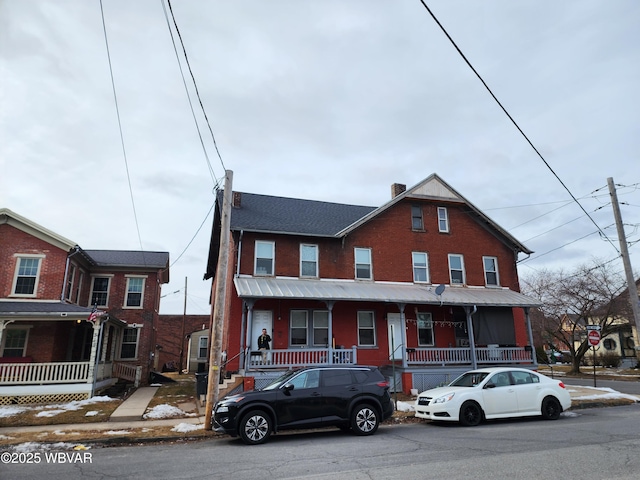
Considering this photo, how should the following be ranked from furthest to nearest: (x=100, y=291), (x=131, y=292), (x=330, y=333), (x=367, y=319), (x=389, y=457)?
(x=131, y=292) < (x=100, y=291) < (x=367, y=319) < (x=330, y=333) < (x=389, y=457)

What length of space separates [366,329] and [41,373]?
45.2ft

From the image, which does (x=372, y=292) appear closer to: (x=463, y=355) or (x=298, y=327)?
(x=298, y=327)

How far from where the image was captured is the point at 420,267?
853 inches

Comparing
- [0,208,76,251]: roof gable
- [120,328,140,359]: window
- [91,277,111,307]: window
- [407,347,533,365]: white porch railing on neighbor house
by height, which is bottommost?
[407,347,533,365]: white porch railing on neighbor house

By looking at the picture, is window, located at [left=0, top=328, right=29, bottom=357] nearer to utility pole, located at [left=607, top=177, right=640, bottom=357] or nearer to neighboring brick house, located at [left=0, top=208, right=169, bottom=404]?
neighboring brick house, located at [left=0, top=208, right=169, bottom=404]

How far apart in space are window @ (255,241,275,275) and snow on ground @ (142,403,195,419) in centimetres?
689

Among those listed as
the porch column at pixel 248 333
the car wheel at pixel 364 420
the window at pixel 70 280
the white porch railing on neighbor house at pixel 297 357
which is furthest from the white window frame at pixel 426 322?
the window at pixel 70 280

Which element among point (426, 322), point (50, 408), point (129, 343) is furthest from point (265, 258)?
point (129, 343)

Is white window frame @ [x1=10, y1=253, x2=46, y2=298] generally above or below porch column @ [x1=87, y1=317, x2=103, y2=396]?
above

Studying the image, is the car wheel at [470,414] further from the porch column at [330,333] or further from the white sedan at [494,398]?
the porch column at [330,333]

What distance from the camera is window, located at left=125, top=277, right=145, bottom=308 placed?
24922 millimetres

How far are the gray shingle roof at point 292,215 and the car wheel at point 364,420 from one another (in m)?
10.4

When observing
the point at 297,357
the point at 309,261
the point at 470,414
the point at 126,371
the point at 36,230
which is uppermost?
the point at 36,230

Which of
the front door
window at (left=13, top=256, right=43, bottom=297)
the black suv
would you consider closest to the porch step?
the black suv
